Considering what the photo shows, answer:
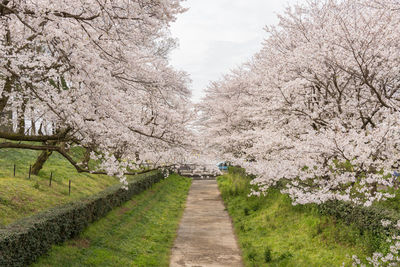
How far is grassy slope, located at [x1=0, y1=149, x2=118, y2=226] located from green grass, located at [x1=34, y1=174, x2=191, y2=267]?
2119mm

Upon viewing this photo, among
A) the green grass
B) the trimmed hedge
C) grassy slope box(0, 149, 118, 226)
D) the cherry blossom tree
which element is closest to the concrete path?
the green grass

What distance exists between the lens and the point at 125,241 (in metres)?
11.3

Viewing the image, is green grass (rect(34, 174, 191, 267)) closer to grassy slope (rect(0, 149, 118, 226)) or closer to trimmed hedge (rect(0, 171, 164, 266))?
trimmed hedge (rect(0, 171, 164, 266))

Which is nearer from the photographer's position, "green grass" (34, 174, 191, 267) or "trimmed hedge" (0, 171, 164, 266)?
"trimmed hedge" (0, 171, 164, 266)

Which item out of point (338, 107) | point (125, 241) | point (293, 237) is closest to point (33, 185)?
point (125, 241)

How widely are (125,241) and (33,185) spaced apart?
5175 mm

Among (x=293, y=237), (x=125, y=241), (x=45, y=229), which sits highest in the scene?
(x=45, y=229)

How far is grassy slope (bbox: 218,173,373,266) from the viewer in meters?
9.20

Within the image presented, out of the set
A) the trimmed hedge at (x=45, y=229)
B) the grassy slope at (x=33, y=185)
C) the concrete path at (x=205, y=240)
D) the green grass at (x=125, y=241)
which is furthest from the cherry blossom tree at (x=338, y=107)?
the grassy slope at (x=33, y=185)

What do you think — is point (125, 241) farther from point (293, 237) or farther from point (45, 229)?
point (293, 237)

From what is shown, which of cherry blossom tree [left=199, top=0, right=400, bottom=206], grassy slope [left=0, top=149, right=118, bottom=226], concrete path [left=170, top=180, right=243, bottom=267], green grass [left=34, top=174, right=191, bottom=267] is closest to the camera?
cherry blossom tree [left=199, top=0, right=400, bottom=206]

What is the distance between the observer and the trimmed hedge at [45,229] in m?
7.12

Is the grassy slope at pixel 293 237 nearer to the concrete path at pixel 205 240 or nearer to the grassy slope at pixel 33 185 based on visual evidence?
the concrete path at pixel 205 240

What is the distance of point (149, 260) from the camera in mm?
9758
